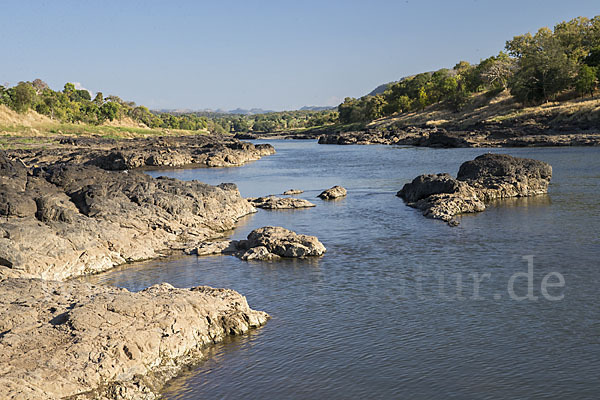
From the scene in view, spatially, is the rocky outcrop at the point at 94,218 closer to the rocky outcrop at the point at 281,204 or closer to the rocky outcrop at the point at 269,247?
the rocky outcrop at the point at 269,247

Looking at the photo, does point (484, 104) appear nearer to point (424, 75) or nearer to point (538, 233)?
point (424, 75)

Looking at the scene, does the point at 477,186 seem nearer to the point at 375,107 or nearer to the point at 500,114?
the point at 500,114

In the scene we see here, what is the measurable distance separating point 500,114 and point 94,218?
294ft

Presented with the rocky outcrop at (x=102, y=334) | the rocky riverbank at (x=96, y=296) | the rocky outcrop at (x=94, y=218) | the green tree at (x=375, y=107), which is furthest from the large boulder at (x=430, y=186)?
the green tree at (x=375, y=107)

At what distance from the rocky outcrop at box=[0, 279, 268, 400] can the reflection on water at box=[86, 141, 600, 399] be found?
0.54 metres

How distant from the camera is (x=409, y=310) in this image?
1439 centimetres

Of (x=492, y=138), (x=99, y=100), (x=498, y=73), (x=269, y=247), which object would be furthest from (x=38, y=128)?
(x=269, y=247)

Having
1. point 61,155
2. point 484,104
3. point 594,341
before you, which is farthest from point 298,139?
point 594,341

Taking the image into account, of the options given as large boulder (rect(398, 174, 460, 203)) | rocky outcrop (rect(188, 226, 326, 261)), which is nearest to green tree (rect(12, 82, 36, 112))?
large boulder (rect(398, 174, 460, 203))

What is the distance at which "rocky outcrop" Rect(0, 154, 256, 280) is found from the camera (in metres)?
17.7

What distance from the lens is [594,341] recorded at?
39.5ft

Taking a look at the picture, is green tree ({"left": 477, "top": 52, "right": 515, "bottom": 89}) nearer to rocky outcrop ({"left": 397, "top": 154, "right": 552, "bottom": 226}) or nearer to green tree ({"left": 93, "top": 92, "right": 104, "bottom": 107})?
rocky outcrop ({"left": 397, "top": 154, "right": 552, "bottom": 226})

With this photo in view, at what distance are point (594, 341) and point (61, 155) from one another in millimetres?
60619

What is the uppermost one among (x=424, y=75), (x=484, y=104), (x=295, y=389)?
(x=424, y=75)
